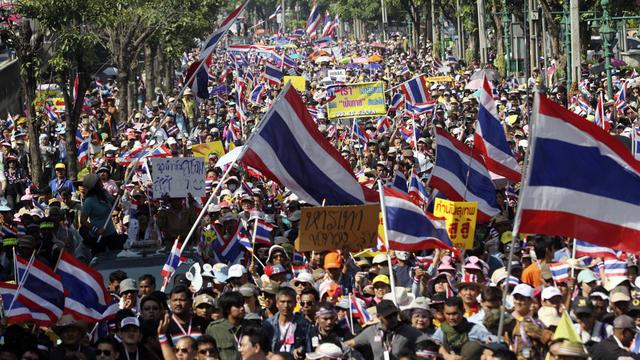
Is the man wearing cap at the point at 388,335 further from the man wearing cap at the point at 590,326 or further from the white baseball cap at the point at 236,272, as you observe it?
the white baseball cap at the point at 236,272


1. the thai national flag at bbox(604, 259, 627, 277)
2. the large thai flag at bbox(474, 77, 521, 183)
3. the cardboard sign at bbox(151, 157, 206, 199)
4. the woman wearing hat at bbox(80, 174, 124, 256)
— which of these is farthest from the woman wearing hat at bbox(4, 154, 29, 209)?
the thai national flag at bbox(604, 259, 627, 277)

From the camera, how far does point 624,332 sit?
10.2 meters

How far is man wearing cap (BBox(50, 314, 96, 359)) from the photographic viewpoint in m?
10.2

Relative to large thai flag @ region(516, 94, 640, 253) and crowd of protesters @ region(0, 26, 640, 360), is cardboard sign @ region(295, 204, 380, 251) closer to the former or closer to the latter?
crowd of protesters @ region(0, 26, 640, 360)

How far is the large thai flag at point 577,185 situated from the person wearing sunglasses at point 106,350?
2647 millimetres

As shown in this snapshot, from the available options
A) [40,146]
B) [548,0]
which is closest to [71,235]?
[40,146]

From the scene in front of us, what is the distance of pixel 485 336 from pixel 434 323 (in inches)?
39.8

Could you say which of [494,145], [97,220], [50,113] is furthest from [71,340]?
[50,113]

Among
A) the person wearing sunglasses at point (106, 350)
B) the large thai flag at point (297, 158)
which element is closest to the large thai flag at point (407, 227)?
the large thai flag at point (297, 158)

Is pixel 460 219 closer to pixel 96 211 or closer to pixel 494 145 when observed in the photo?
pixel 494 145

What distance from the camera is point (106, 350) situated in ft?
32.7

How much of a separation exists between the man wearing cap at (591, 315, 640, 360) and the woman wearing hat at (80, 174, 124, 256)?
24.0 ft

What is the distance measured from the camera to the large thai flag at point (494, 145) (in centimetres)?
1516

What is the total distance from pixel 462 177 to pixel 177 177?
422 cm
